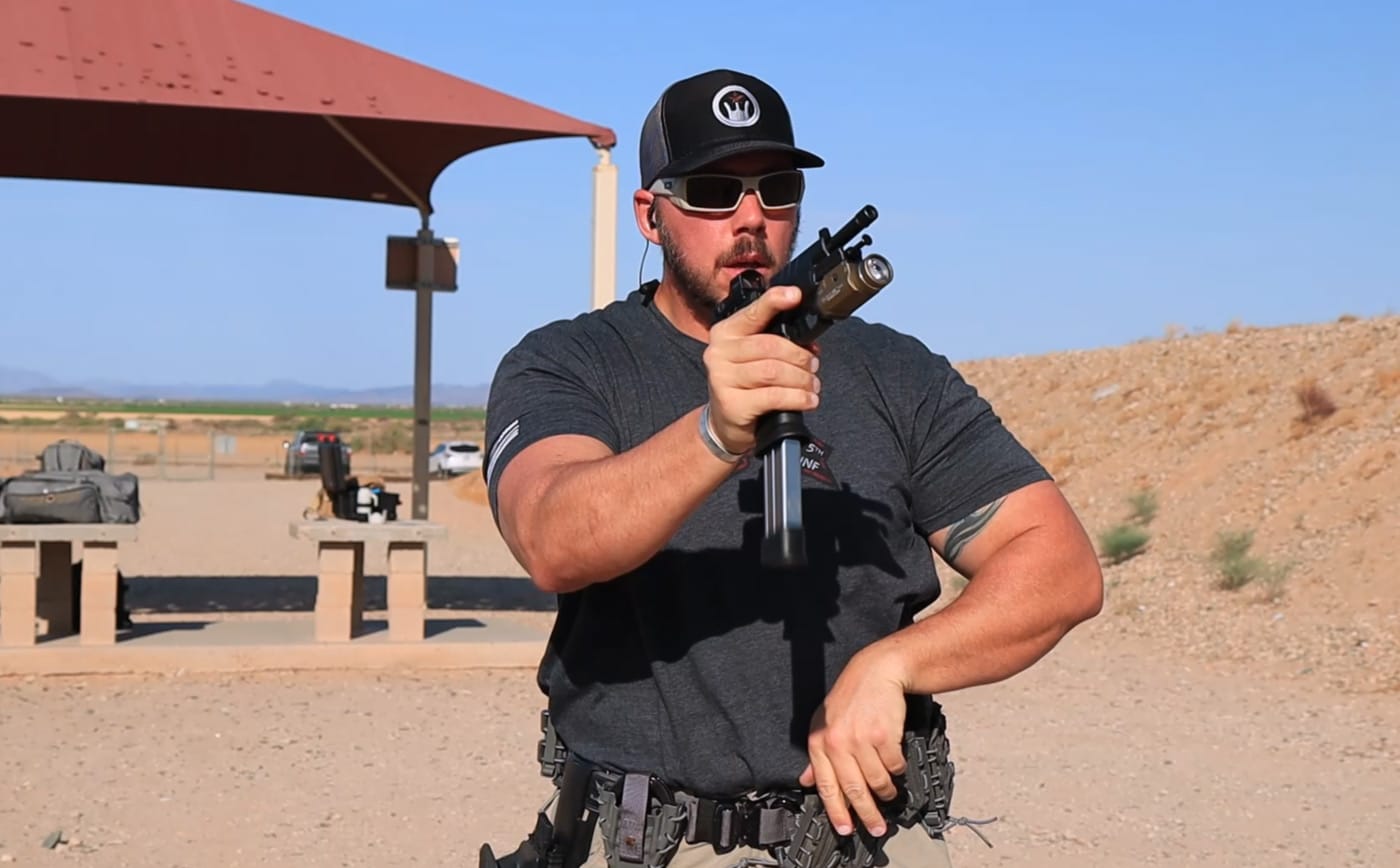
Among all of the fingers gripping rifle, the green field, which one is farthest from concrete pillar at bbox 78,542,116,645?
the green field

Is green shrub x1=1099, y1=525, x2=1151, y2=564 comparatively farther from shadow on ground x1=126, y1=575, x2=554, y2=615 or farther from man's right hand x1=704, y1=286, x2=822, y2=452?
man's right hand x1=704, y1=286, x2=822, y2=452

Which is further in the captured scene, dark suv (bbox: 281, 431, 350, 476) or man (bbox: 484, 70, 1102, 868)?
dark suv (bbox: 281, 431, 350, 476)

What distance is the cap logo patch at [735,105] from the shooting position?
7.78 ft

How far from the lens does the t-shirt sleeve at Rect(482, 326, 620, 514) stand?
7.43ft

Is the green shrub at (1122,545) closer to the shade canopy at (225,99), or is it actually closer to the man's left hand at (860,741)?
the shade canopy at (225,99)

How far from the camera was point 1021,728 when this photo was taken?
8.79 meters

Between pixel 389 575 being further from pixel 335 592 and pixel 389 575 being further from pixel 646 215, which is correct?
pixel 646 215

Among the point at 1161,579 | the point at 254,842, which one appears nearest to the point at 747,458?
the point at 254,842

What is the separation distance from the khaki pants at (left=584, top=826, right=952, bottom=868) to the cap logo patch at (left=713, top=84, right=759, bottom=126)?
1040 millimetres

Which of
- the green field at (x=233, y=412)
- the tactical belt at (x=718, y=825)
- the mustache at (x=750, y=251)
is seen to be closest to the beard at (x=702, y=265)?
the mustache at (x=750, y=251)

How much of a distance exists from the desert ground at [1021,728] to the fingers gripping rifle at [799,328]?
4567 millimetres

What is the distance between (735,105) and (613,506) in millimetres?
734

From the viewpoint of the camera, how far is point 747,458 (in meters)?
1.89

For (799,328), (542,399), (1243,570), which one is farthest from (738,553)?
(1243,570)
